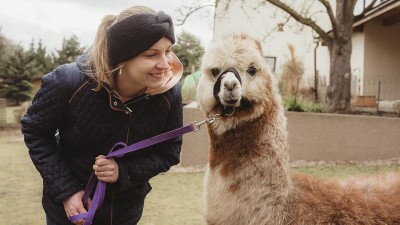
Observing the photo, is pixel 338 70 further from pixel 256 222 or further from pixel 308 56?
pixel 308 56

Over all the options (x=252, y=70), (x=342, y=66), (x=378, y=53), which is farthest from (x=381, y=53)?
(x=252, y=70)

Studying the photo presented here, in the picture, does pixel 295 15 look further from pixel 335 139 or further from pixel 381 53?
pixel 381 53

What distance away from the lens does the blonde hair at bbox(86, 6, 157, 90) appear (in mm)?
1903

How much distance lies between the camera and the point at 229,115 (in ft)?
6.69

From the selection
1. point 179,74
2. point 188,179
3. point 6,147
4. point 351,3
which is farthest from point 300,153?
point 6,147

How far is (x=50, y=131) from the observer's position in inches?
78.8

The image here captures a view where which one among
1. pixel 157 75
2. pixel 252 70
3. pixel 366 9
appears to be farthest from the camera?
pixel 366 9

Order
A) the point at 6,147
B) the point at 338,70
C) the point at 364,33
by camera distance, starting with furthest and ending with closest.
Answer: the point at 364,33 → the point at 6,147 → the point at 338,70

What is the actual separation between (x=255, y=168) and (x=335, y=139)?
6.64 m

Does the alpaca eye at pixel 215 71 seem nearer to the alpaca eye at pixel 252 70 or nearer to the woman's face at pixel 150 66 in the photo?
the alpaca eye at pixel 252 70

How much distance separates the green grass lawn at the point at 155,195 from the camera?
15.9 feet

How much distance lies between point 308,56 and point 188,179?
1427 cm

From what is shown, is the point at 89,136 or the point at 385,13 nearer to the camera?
the point at 89,136

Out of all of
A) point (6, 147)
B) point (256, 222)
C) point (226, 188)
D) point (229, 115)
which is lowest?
point (6, 147)
